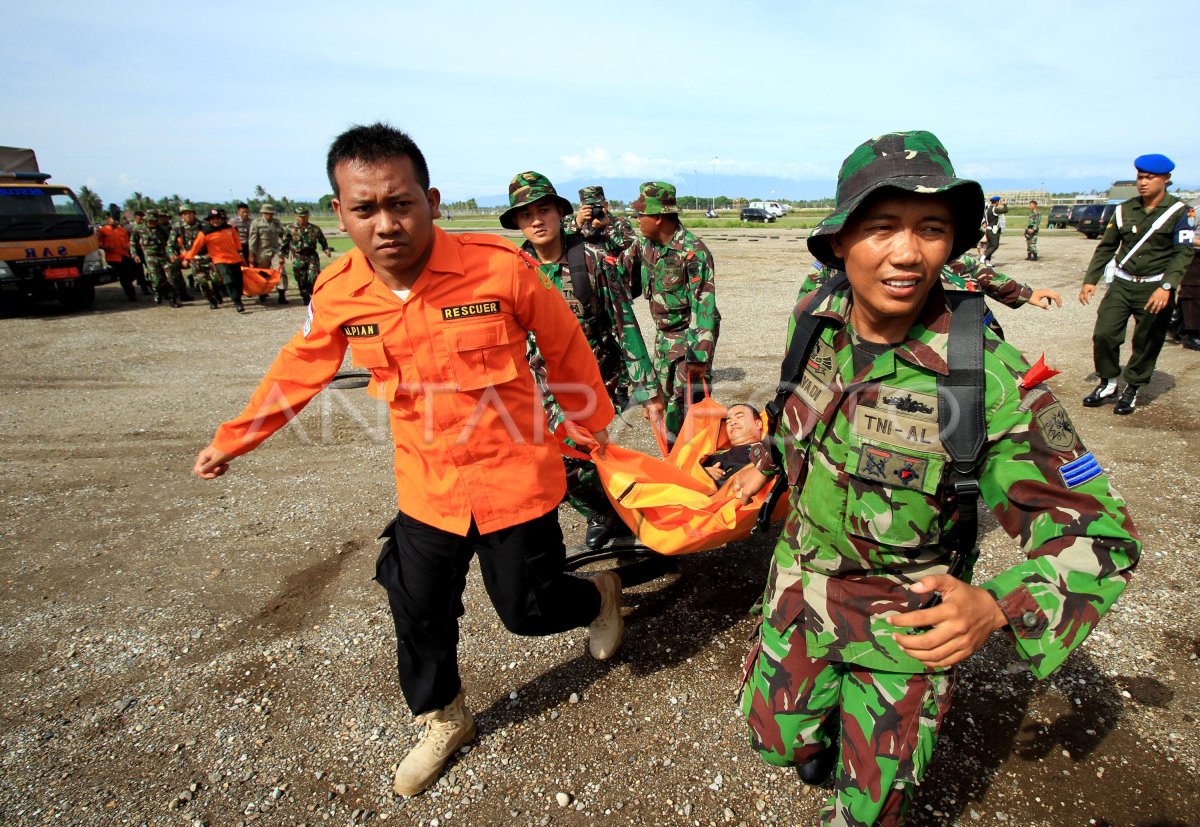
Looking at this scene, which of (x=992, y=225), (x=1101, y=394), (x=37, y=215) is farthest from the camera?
(x=992, y=225)

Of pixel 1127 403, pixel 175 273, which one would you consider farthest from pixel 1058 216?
pixel 175 273

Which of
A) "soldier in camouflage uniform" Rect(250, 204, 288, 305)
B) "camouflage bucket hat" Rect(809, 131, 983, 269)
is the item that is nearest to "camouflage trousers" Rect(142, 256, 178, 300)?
"soldier in camouflage uniform" Rect(250, 204, 288, 305)

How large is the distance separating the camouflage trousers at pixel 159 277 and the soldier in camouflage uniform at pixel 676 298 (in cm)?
1342

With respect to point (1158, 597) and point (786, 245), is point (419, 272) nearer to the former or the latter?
point (1158, 597)

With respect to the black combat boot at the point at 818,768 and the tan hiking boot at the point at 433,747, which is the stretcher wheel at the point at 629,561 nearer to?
the tan hiking boot at the point at 433,747

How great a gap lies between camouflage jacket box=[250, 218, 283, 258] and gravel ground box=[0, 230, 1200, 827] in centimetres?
1029

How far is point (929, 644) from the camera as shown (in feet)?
4.31

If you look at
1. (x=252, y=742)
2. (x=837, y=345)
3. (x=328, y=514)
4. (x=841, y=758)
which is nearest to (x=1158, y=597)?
(x=841, y=758)

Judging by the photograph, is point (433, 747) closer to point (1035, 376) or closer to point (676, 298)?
point (1035, 376)

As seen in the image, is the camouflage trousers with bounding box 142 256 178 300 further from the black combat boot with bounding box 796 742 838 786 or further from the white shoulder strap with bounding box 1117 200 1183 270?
the white shoulder strap with bounding box 1117 200 1183 270

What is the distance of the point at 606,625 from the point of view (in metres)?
3.03

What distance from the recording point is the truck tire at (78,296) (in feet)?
43.4

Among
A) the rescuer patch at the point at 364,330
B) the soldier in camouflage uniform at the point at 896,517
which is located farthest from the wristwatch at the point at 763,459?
the rescuer patch at the point at 364,330

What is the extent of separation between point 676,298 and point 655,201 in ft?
2.62
